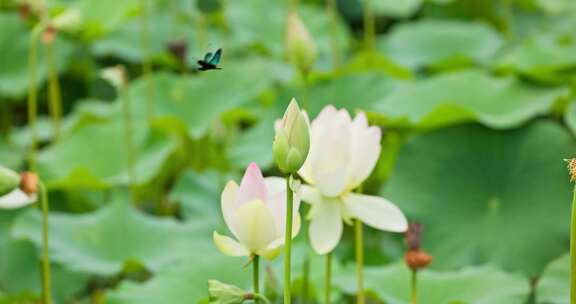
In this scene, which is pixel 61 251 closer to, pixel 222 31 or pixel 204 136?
pixel 204 136

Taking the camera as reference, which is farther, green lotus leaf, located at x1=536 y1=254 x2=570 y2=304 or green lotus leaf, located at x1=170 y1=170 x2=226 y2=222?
green lotus leaf, located at x1=170 y1=170 x2=226 y2=222

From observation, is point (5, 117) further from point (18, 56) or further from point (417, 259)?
point (417, 259)

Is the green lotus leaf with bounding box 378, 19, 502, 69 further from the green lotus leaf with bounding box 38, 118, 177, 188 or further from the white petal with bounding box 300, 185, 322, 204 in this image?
the white petal with bounding box 300, 185, 322, 204

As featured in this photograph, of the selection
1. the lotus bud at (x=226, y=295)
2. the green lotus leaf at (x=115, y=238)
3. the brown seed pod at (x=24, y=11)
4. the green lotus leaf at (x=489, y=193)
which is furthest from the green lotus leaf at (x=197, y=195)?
the lotus bud at (x=226, y=295)

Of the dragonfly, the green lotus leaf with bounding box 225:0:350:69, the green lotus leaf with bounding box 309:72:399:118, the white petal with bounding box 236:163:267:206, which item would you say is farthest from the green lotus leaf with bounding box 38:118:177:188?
the dragonfly

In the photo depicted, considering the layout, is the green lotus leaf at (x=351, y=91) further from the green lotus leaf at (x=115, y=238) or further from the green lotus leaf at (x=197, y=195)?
the green lotus leaf at (x=115, y=238)

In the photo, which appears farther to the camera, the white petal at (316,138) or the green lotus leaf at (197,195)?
the green lotus leaf at (197,195)

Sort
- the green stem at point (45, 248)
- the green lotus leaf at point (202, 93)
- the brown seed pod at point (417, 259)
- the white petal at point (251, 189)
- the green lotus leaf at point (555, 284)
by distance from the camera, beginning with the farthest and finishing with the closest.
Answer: the green lotus leaf at point (202, 93) < the green lotus leaf at point (555, 284) < the green stem at point (45, 248) < the brown seed pod at point (417, 259) < the white petal at point (251, 189)
